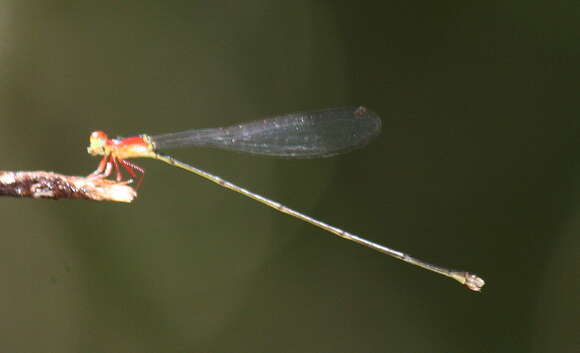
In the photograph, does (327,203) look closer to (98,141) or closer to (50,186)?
(98,141)

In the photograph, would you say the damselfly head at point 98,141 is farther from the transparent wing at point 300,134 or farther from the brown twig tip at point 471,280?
the brown twig tip at point 471,280

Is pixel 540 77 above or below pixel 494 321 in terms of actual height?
above

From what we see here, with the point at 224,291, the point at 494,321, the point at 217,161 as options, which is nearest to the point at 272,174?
the point at 217,161

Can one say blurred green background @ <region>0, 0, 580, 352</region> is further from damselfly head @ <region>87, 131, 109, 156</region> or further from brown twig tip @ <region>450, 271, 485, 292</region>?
damselfly head @ <region>87, 131, 109, 156</region>

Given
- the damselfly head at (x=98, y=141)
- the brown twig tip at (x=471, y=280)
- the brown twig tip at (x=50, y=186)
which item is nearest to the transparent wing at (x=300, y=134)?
the damselfly head at (x=98, y=141)

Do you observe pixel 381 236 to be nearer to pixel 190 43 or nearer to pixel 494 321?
Result: pixel 494 321

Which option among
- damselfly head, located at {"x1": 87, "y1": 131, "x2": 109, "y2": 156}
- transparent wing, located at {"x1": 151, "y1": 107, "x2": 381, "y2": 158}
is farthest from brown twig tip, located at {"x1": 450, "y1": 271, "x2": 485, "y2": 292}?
damselfly head, located at {"x1": 87, "y1": 131, "x2": 109, "y2": 156}

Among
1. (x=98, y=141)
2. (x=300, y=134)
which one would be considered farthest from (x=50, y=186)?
(x=300, y=134)
